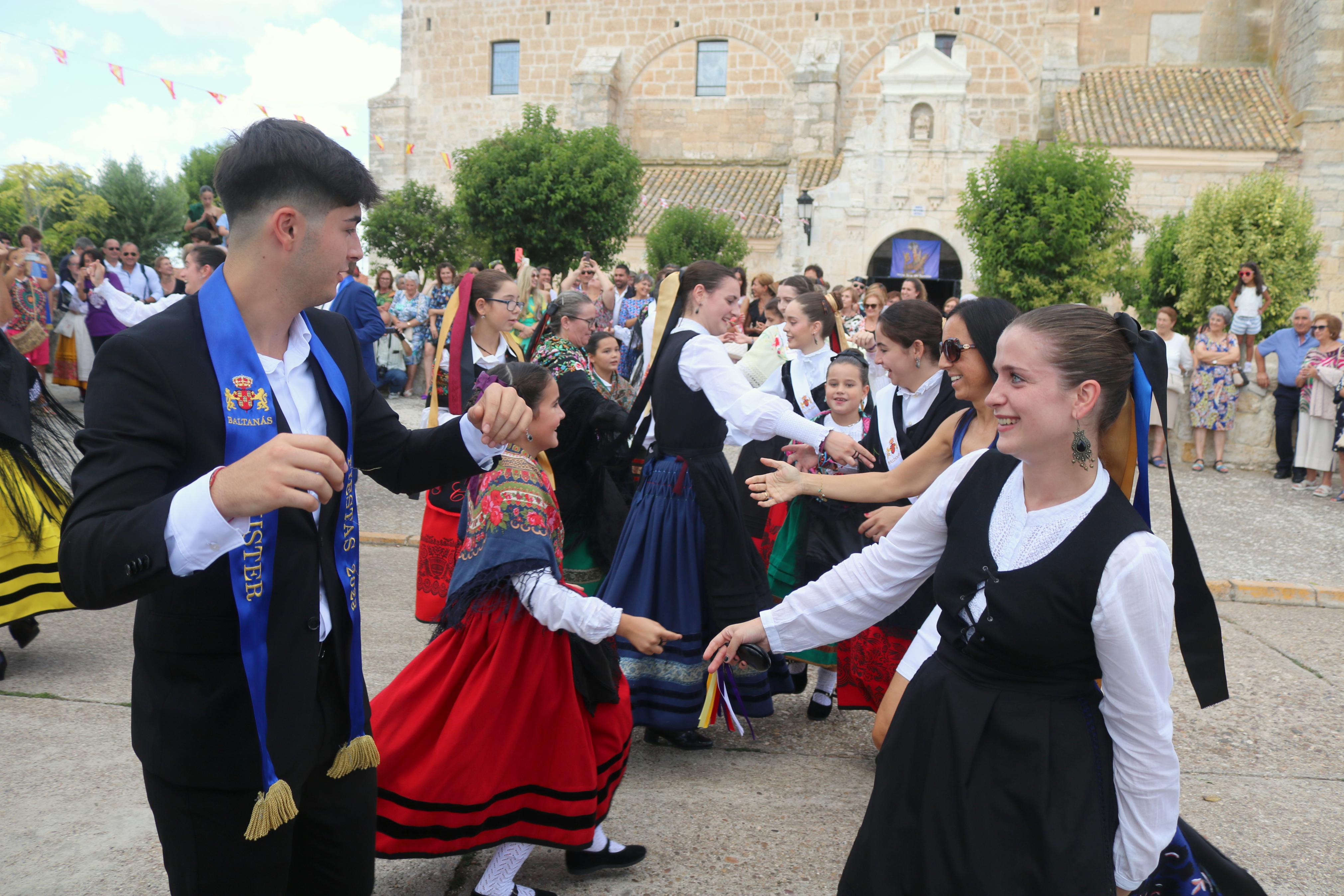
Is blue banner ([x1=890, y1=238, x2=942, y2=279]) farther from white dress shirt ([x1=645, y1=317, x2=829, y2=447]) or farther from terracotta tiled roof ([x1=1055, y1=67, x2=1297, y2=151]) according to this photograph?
white dress shirt ([x1=645, y1=317, x2=829, y2=447])

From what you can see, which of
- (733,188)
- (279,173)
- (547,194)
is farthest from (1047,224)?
(279,173)

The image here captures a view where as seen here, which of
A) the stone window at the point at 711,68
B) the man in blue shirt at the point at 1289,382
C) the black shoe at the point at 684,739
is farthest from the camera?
the stone window at the point at 711,68

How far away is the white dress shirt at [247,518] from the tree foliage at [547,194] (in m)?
19.5

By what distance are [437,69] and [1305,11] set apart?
25.1 m

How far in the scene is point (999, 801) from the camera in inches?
78.2

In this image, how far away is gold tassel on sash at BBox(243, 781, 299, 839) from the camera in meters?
1.79

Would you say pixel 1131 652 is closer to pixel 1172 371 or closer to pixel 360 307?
pixel 360 307

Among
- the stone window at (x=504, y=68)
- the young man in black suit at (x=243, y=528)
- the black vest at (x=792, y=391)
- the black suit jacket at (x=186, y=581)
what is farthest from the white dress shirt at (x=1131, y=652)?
the stone window at (x=504, y=68)

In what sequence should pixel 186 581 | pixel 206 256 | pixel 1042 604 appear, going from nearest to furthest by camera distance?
pixel 186 581, pixel 1042 604, pixel 206 256

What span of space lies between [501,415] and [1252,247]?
17.8 metres

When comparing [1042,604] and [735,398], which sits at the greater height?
[735,398]

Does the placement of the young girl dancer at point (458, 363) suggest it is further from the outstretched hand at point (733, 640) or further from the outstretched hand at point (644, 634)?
the outstretched hand at point (733, 640)

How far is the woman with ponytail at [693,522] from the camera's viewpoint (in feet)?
13.7

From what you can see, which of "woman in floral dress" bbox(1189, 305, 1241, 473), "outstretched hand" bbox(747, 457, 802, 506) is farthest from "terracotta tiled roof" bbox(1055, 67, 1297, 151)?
"outstretched hand" bbox(747, 457, 802, 506)
